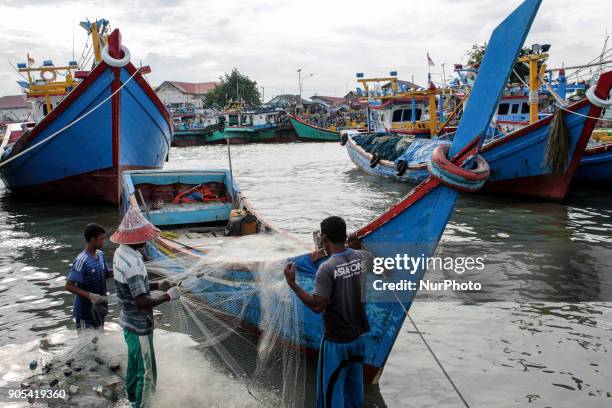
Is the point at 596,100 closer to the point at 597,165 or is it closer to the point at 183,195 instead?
the point at 597,165

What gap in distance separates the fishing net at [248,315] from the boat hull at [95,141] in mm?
8103

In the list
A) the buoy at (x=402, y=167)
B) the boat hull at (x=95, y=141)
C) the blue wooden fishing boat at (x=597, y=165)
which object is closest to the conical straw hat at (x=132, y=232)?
the boat hull at (x=95, y=141)

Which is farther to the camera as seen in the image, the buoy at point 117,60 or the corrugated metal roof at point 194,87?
the corrugated metal roof at point 194,87

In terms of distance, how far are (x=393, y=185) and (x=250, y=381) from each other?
47.1ft

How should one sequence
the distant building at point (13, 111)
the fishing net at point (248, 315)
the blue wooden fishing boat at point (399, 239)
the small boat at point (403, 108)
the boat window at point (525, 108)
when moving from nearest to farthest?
the blue wooden fishing boat at point (399, 239)
the fishing net at point (248, 315)
the boat window at point (525, 108)
the small boat at point (403, 108)
the distant building at point (13, 111)

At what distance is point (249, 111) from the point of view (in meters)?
57.5

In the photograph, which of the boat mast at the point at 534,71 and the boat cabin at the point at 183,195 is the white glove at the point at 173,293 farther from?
the boat mast at the point at 534,71

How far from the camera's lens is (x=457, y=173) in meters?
3.75

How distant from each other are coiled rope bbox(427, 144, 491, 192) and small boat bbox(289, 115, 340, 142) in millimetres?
45217

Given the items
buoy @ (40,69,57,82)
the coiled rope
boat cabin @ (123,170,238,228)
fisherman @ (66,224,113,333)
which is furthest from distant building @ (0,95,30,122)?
the coiled rope

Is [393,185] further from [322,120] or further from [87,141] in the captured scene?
[322,120]

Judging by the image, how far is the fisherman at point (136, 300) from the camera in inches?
150

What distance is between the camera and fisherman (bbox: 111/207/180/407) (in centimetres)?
381

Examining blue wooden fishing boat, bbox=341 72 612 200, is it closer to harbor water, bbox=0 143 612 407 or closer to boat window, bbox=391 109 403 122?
harbor water, bbox=0 143 612 407
